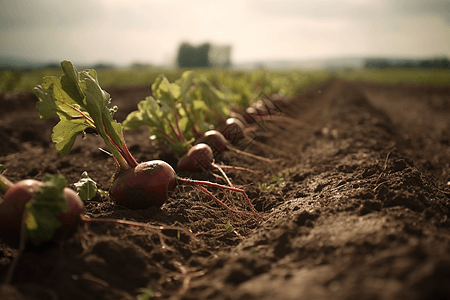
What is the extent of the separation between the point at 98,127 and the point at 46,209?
0.82 meters

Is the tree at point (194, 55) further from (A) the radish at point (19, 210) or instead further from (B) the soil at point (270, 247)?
(A) the radish at point (19, 210)

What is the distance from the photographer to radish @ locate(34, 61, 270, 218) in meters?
2.29

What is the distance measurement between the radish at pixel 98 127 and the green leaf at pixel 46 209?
2.26 ft

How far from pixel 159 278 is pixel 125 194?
2.93ft

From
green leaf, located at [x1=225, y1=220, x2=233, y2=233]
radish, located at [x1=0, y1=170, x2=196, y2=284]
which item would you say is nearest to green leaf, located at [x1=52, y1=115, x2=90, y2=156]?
radish, located at [x1=0, y1=170, x2=196, y2=284]

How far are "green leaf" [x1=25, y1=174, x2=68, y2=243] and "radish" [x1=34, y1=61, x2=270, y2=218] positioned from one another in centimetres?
69

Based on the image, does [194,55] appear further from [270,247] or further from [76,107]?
[270,247]

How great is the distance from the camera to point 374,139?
498 centimetres

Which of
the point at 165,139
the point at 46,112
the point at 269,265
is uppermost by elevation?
the point at 46,112

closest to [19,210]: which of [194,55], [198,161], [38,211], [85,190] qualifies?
[38,211]

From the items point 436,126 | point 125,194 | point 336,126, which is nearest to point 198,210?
point 125,194

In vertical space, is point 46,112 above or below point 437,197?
above

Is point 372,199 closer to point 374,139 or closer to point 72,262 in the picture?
point 72,262

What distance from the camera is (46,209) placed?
174 cm
